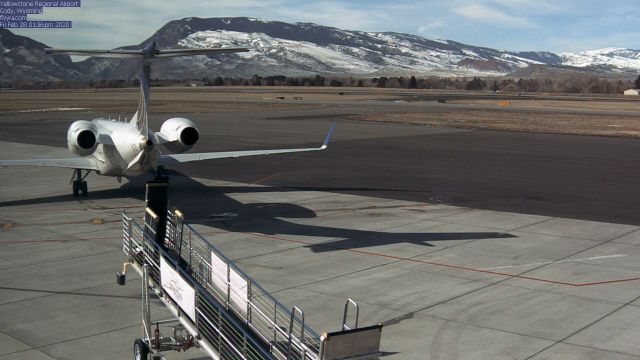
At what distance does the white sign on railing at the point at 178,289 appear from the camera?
1114cm

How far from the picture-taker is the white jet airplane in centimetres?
2319

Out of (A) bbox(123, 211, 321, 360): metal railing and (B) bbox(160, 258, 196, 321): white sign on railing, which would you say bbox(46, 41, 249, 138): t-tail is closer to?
(A) bbox(123, 211, 321, 360): metal railing

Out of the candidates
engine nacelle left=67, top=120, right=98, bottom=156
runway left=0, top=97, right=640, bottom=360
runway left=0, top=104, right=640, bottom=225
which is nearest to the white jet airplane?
engine nacelle left=67, top=120, right=98, bottom=156

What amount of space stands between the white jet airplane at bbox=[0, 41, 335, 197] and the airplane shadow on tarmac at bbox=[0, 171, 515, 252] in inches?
63.8

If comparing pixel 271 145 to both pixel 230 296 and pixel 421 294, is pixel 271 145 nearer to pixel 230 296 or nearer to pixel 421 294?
pixel 421 294

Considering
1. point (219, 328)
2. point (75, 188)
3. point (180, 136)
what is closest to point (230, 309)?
point (219, 328)

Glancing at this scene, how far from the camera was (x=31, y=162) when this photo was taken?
2927 centimetres

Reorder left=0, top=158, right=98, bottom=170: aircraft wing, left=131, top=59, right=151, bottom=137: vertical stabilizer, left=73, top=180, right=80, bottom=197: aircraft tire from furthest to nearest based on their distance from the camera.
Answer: left=73, top=180, right=80, bottom=197: aircraft tire, left=0, top=158, right=98, bottom=170: aircraft wing, left=131, top=59, right=151, bottom=137: vertical stabilizer

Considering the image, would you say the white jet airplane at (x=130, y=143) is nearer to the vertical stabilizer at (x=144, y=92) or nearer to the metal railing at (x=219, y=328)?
the vertical stabilizer at (x=144, y=92)

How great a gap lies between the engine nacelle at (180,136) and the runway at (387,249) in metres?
2.20

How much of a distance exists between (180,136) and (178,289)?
1859cm

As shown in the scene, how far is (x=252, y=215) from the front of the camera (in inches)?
1040

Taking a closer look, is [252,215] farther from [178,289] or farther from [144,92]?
[178,289]

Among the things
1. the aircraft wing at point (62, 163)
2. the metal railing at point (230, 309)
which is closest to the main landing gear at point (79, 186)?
the aircraft wing at point (62, 163)
